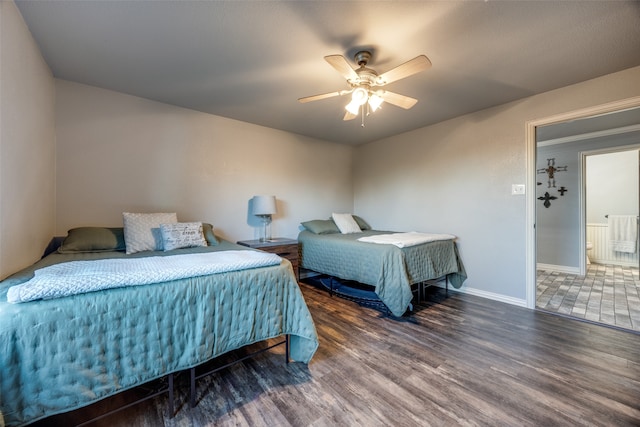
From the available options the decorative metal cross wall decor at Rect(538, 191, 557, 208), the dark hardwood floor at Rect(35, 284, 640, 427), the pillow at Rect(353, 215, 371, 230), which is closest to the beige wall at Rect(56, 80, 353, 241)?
the pillow at Rect(353, 215, 371, 230)

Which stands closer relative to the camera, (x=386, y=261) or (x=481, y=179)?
(x=386, y=261)

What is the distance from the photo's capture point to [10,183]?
152cm

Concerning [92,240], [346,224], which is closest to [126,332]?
[92,240]

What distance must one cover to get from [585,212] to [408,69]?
462cm

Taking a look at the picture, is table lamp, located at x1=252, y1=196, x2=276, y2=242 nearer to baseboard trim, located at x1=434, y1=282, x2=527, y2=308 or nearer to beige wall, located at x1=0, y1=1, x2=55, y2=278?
beige wall, located at x1=0, y1=1, x2=55, y2=278

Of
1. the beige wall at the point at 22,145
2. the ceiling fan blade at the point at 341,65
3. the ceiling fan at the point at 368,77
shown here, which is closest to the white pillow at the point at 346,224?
the ceiling fan at the point at 368,77

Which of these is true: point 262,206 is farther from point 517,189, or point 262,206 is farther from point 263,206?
point 517,189

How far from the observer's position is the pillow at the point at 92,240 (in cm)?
209

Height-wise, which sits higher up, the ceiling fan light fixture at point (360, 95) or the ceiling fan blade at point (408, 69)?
the ceiling fan blade at point (408, 69)

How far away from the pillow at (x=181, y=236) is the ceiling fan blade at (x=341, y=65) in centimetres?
194

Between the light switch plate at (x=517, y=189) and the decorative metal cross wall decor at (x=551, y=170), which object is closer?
the light switch plate at (x=517, y=189)

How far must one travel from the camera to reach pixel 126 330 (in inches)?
47.4

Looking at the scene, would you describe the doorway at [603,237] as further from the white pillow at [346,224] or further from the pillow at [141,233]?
the pillow at [141,233]

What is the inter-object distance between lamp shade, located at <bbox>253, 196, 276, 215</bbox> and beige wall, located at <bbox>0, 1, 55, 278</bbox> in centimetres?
191
